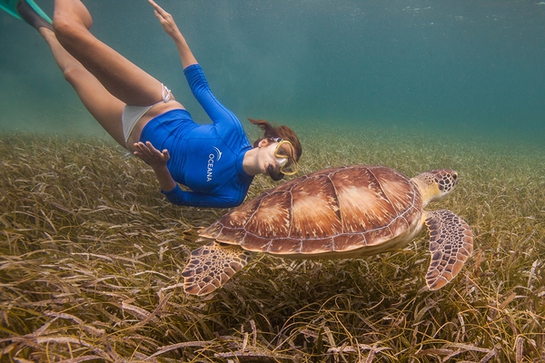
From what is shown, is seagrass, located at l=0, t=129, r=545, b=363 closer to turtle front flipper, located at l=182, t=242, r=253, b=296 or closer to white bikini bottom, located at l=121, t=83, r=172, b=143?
turtle front flipper, located at l=182, t=242, r=253, b=296

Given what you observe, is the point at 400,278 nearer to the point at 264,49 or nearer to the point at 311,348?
the point at 311,348

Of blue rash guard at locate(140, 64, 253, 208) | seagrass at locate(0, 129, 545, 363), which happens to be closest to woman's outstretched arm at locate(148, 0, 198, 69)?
blue rash guard at locate(140, 64, 253, 208)

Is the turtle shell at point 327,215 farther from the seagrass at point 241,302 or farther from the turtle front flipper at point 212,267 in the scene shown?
the seagrass at point 241,302

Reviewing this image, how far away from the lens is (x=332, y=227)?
6.38 ft

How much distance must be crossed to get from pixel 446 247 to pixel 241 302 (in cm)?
142

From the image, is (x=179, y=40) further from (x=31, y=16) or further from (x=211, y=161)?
(x=31, y=16)

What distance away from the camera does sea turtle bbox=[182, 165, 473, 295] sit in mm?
1739

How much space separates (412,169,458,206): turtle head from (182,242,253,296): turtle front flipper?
5.84 ft

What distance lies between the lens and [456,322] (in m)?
1.51

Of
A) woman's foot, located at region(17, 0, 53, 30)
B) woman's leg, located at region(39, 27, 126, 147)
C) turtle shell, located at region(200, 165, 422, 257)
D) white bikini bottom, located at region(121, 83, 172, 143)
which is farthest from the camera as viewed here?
woman's foot, located at region(17, 0, 53, 30)

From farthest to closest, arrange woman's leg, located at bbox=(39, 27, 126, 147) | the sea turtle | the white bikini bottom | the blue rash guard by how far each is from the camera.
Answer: woman's leg, located at bbox=(39, 27, 126, 147), the white bikini bottom, the blue rash guard, the sea turtle

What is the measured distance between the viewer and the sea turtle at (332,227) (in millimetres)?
1739

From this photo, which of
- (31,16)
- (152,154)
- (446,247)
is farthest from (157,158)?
(31,16)

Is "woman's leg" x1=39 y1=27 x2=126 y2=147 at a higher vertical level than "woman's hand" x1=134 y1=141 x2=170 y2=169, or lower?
higher
